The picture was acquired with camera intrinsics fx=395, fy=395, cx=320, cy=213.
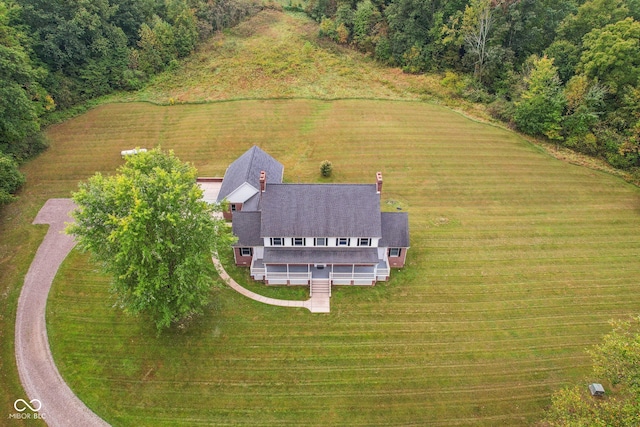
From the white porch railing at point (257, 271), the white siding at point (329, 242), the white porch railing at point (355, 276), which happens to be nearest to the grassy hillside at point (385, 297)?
the white porch railing at point (355, 276)

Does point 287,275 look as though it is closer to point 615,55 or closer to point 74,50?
point 615,55

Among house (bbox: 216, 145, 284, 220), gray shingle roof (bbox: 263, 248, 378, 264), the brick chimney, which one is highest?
the brick chimney

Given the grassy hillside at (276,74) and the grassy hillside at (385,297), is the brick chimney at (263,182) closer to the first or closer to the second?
the grassy hillside at (385,297)

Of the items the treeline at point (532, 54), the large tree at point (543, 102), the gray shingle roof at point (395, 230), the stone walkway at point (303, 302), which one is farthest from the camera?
the large tree at point (543, 102)

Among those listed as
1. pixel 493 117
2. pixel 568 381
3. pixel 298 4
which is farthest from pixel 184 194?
pixel 298 4

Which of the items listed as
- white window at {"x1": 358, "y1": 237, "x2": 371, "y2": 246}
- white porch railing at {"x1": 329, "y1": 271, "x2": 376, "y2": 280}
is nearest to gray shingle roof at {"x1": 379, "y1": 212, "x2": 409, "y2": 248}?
white window at {"x1": 358, "y1": 237, "x2": 371, "y2": 246}

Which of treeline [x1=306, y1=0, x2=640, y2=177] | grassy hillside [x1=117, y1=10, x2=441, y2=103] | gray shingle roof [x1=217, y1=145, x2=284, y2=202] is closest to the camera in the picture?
gray shingle roof [x1=217, y1=145, x2=284, y2=202]

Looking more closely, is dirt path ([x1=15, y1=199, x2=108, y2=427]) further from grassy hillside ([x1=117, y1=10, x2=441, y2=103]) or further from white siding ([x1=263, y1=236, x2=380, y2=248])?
grassy hillside ([x1=117, y1=10, x2=441, y2=103])

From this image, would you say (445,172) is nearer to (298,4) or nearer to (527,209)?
(527,209)
